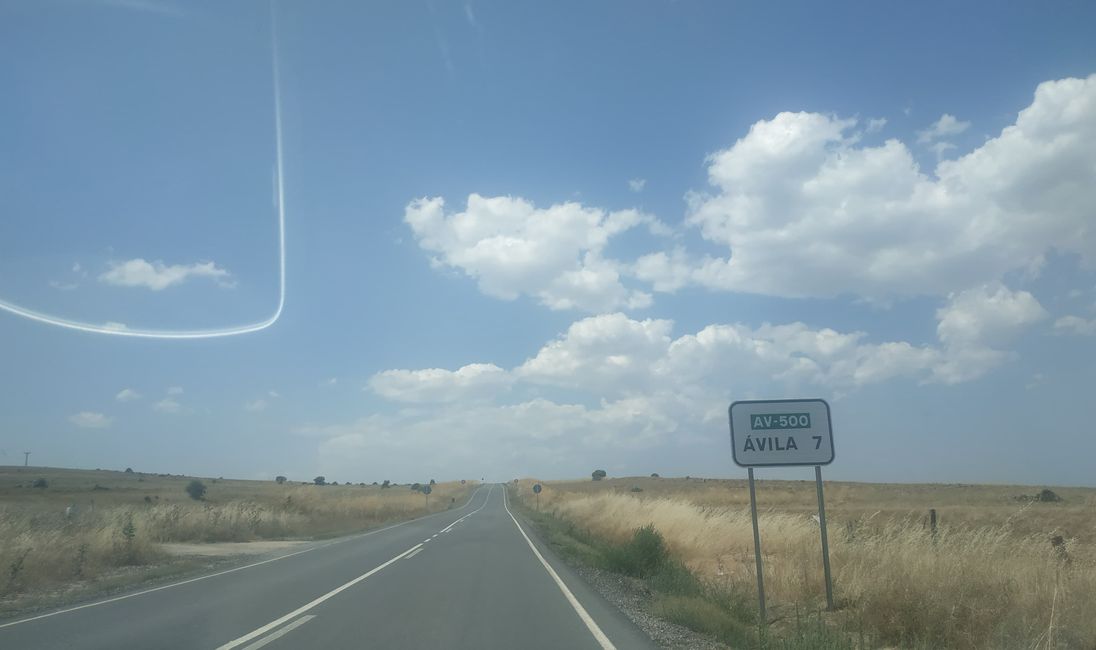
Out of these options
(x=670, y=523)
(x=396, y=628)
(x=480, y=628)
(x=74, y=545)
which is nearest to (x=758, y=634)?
(x=480, y=628)

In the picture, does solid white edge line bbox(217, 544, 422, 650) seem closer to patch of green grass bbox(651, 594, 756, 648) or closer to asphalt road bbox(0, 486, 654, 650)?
asphalt road bbox(0, 486, 654, 650)

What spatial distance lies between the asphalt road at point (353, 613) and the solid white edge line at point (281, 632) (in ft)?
0.05

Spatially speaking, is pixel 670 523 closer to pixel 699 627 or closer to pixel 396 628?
→ pixel 699 627

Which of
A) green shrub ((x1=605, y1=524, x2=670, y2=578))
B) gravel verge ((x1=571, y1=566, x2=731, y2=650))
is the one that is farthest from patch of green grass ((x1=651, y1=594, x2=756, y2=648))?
green shrub ((x1=605, y1=524, x2=670, y2=578))

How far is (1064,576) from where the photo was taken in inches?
372

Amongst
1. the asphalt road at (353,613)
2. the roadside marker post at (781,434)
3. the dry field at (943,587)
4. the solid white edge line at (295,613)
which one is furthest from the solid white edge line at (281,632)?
the dry field at (943,587)

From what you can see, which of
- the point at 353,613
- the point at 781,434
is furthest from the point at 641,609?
the point at 353,613

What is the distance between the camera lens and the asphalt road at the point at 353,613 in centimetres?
932

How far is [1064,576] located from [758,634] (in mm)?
4063

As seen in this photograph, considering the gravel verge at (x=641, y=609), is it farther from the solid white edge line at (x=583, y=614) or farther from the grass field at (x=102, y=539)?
the grass field at (x=102, y=539)

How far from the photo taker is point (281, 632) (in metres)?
9.77

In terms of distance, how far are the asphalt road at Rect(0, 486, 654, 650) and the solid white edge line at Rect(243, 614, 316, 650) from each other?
1 centimetres

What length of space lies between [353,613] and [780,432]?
7.15 metres

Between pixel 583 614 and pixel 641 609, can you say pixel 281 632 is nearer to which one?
pixel 583 614
